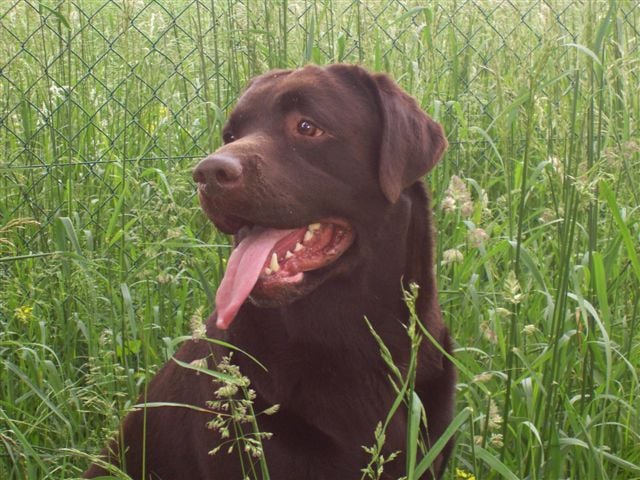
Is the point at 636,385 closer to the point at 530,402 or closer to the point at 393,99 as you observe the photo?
the point at 530,402

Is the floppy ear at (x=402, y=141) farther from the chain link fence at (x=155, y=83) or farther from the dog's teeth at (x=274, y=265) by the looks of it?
the chain link fence at (x=155, y=83)

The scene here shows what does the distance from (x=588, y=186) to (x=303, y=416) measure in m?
0.87

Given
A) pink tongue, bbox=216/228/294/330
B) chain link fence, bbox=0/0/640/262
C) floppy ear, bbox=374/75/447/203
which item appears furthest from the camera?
chain link fence, bbox=0/0/640/262

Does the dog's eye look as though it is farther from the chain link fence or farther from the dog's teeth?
the chain link fence

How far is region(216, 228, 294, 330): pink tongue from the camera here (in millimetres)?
2293

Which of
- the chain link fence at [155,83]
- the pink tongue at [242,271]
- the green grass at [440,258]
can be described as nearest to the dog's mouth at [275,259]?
the pink tongue at [242,271]

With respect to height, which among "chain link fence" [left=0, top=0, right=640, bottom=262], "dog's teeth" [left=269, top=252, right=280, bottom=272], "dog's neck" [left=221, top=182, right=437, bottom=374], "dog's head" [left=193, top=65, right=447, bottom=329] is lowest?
"dog's neck" [left=221, top=182, right=437, bottom=374]

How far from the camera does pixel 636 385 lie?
2.93 metres

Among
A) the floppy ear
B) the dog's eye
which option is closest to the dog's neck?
the floppy ear

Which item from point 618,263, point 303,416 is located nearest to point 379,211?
point 303,416

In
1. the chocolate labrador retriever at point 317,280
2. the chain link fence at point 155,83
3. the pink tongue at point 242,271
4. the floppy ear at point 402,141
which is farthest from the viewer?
the chain link fence at point 155,83

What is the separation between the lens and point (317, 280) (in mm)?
2490

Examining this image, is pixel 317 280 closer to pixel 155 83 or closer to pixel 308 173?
pixel 308 173

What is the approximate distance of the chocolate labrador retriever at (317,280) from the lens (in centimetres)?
241
